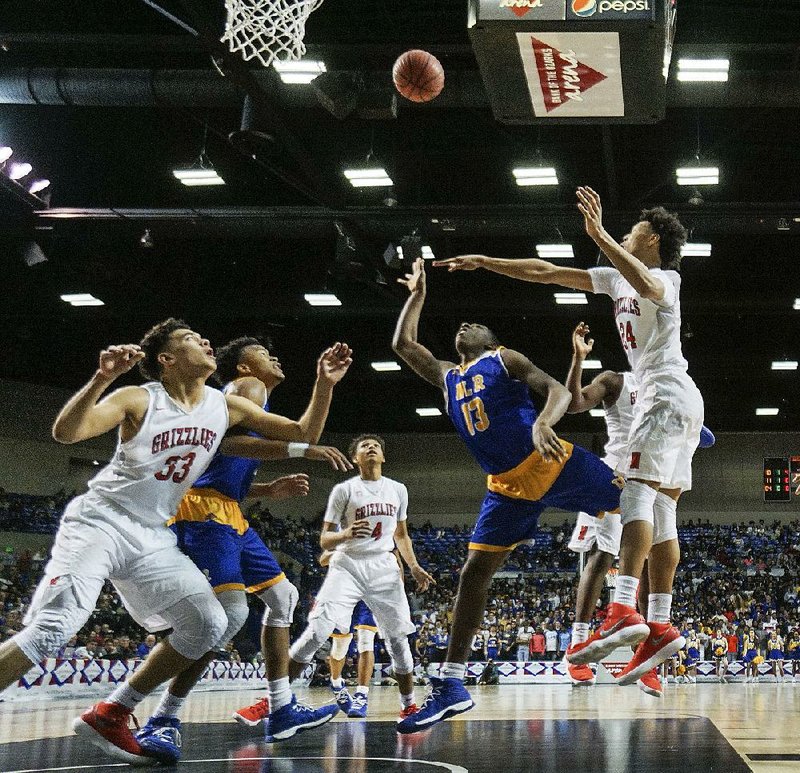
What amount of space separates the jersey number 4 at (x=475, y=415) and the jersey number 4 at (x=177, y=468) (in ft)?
5.36

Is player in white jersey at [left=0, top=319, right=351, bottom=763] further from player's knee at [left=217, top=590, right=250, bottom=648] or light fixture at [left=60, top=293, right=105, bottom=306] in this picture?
light fixture at [left=60, top=293, right=105, bottom=306]

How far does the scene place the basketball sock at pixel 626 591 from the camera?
5.43 m

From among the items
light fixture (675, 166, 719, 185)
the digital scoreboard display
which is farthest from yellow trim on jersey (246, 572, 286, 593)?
the digital scoreboard display

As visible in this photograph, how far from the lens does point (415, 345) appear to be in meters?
6.32

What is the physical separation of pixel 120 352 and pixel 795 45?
1007 centimetres

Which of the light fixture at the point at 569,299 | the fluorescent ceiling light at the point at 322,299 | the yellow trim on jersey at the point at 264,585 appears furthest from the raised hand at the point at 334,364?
the light fixture at the point at 569,299

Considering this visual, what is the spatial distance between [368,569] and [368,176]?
7328 mm

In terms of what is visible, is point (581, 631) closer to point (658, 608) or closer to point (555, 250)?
point (658, 608)

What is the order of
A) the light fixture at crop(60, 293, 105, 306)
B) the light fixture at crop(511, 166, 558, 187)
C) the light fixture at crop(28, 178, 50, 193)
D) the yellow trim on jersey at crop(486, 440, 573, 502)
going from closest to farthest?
1. the yellow trim on jersey at crop(486, 440, 573, 502)
2. the light fixture at crop(511, 166, 558, 187)
3. the light fixture at crop(28, 178, 50, 193)
4. the light fixture at crop(60, 293, 105, 306)

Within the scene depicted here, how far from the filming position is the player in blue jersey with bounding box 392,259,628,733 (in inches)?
225

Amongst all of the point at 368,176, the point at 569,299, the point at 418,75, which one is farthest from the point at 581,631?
the point at 569,299

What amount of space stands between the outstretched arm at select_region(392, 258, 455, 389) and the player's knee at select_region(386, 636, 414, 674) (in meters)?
2.69

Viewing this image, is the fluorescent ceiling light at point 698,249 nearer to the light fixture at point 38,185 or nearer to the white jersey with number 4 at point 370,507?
the white jersey with number 4 at point 370,507

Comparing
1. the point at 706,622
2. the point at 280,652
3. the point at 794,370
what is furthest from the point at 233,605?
the point at 794,370
